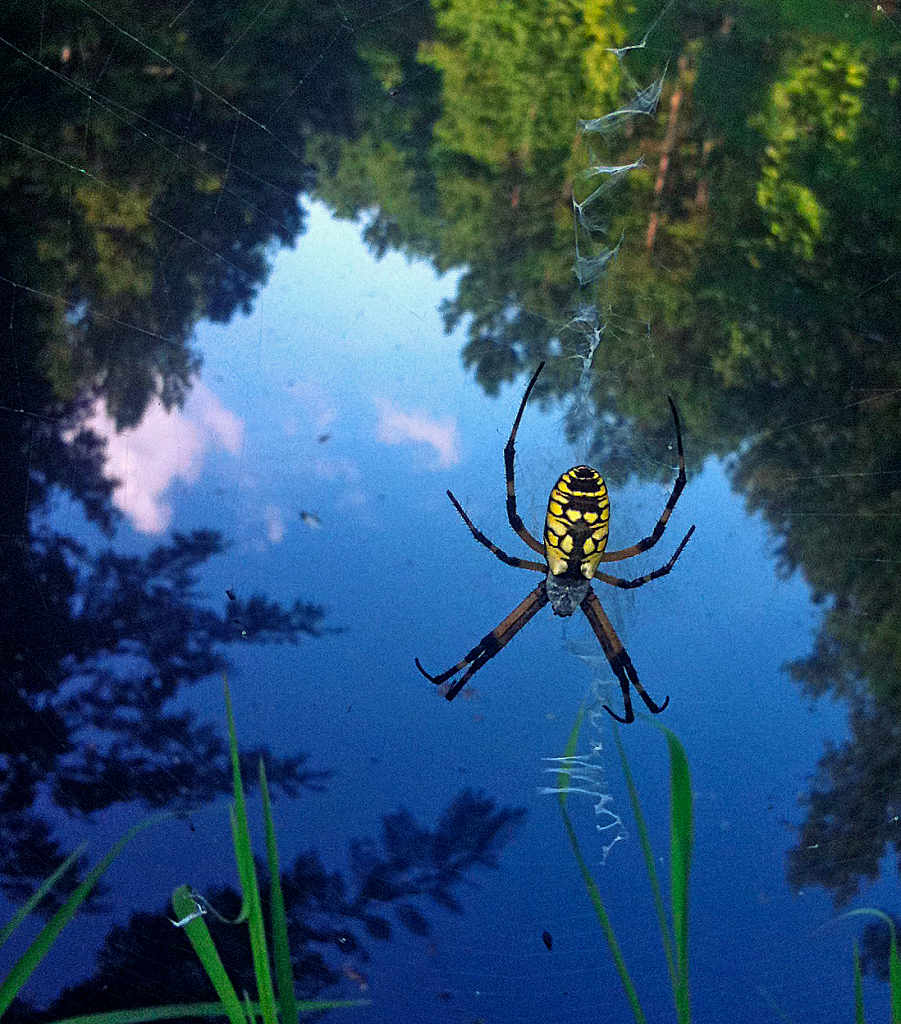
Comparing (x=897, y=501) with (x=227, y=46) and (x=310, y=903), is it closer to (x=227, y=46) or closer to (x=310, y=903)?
(x=310, y=903)

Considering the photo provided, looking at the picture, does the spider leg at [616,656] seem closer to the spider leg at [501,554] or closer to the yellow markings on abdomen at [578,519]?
the spider leg at [501,554]

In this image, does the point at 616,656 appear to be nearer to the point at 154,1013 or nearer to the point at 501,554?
the point at 501,554

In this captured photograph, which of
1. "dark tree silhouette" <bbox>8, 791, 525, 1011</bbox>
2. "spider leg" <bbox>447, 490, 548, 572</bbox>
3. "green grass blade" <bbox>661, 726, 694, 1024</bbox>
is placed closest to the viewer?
"green grass blade" <bbox>661, 726, 694, 1024</bbox>

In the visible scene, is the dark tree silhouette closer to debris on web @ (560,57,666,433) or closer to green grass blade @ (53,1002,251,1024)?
debris on web @ (560,57,666,433)

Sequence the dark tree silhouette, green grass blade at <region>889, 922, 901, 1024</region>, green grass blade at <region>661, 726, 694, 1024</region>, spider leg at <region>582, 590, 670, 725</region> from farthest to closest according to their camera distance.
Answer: the dark tree silhouette, spider leg at <region>582, 590, 670, 725</region>, green grass blade at <region>889, 922, 901, 1024</region>, green grass blade at <region>661, 726, 694, 1024</region>

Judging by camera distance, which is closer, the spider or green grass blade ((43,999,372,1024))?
green grass blade ((43,999,372,1024))

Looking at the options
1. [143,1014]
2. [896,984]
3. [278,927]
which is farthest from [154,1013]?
[896,984]

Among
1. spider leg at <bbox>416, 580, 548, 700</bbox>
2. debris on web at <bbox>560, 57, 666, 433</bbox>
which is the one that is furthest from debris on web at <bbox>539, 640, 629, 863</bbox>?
debris on web at <bbox>560, 57, 666, 433</bbox>

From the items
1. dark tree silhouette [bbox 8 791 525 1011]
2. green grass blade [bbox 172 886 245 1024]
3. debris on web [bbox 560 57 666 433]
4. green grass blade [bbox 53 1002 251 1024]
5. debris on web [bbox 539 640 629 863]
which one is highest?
debris on web [bbox 560 57 666 433]
